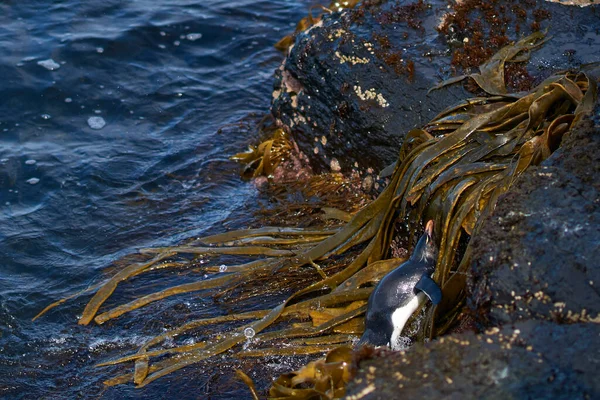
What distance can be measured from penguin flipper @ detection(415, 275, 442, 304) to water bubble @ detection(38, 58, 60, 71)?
568cm

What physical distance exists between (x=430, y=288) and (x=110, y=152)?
397 cm

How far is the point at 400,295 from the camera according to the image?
10.7 ft

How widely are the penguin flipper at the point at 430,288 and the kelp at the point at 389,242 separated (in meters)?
0.04

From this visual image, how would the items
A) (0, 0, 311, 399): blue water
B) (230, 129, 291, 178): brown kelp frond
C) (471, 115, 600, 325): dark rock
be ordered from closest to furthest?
(471, 115, 600, 325): dark rock
(0, 0, 311, 399): blue water
(230, 129, 291, 178): brown kelp frond

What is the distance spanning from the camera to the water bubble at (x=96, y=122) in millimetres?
6738

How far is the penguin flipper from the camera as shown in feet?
10.1

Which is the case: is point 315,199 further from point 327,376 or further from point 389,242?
point 327,376

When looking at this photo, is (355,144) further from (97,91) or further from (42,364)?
(97,91)

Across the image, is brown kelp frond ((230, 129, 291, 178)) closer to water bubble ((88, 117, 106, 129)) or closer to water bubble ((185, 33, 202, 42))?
water bubble ((88, 117, 106, 129))

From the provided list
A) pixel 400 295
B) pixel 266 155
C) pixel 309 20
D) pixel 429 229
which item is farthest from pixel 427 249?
pixel 309 20

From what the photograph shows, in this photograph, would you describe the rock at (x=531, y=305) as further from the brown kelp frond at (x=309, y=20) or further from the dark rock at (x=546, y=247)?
the brown kelp frond at (x=309, y=20)

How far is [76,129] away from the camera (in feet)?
21.9

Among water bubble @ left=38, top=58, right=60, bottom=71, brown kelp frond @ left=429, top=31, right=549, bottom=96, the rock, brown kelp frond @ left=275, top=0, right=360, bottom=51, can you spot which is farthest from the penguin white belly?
water bubble @ left=38, top=58, right=60, bottom=71

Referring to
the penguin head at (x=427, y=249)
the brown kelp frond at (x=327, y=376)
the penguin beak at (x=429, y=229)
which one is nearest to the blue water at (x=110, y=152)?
the brown kelp frond at (x=327, y=376)
